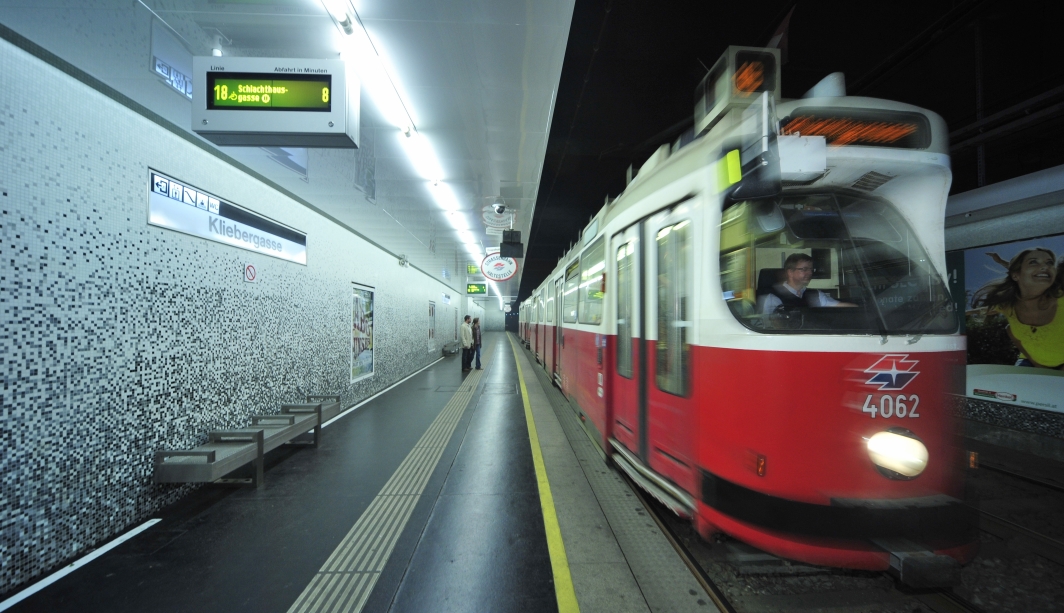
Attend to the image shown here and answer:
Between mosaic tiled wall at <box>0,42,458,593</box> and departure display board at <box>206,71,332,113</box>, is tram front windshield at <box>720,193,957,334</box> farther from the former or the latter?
mosaic tiled wall at <box>0,42,458,593</box>

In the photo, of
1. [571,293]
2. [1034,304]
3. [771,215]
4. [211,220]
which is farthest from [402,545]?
[1034,304]

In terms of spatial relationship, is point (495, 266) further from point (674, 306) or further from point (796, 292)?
point (796, 292)

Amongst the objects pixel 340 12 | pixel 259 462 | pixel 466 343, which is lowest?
pixel 259 462

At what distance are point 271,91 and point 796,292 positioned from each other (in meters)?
4.29

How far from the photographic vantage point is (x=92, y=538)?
2895 mm

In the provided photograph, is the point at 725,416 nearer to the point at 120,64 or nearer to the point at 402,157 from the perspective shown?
the point at 120,64

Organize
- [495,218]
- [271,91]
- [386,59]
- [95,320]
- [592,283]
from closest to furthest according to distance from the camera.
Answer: [95,320]
[271,91]
[386,59]
[592,283]
[495,218]

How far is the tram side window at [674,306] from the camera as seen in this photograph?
273 cm

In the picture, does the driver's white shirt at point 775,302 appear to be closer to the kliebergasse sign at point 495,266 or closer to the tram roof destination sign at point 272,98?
the tram roof destination sign at point 272,98

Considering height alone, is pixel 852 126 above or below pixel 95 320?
above

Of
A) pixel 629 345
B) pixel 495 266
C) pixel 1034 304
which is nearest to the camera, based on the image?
pixel 629 345

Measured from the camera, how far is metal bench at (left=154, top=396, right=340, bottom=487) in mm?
3293

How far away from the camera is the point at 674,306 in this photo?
292cm

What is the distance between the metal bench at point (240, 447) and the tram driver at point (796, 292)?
168 inches
